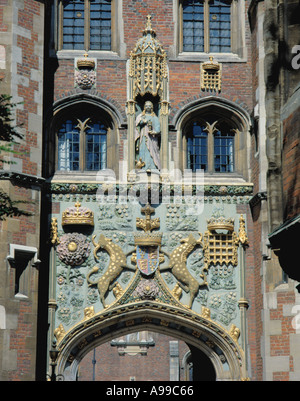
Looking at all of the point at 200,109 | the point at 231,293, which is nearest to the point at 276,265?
the point at 231,293

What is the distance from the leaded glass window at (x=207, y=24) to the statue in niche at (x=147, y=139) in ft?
7.48

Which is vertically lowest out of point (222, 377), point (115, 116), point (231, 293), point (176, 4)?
point (222, 377)

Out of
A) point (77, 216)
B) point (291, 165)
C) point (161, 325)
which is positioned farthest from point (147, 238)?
point (291, 165)

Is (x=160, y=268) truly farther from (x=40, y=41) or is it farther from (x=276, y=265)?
(x=40, y=41)

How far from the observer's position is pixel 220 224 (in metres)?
24.5

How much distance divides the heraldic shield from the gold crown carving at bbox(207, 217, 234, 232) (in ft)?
4.46

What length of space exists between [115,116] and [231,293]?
5.05 meters

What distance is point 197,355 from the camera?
28047 mm

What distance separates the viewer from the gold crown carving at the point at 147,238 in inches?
958

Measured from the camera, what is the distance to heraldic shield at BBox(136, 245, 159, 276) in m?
24.3

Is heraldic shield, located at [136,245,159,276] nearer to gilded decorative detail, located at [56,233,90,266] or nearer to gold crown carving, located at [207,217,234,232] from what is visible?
gilded decorative detail, located at [56,233,90,266]

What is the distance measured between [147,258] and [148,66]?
15.1ft

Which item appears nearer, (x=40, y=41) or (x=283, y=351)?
(x=283, y=351)

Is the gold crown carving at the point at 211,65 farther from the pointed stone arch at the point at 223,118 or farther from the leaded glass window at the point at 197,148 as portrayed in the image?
the leaded glass window at the point at 197,148
